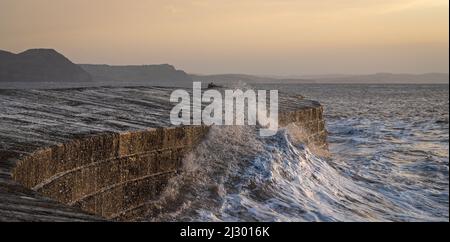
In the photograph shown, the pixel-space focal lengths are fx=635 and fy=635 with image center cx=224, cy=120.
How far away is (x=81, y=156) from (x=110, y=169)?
582 millimetres

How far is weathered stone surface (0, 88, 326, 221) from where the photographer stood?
13.5ft

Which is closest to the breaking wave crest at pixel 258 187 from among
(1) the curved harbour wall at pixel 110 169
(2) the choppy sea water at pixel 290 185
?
(2) the choppy sea water at pixel 290 185

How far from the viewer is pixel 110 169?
663 cm

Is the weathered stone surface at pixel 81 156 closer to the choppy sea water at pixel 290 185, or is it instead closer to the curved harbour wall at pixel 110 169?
the curved harbour wall at pixel 110 169

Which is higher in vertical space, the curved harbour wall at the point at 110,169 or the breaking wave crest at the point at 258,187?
the curved harbour wall at the point at 110,169

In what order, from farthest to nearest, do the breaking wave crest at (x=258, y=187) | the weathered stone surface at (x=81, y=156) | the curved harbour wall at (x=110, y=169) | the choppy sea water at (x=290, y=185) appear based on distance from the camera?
the choppy sea water at (x=290, y=185) → the breaking wave crest at (x=258, y=187) → the curved harbour wall at (x=110, y=169) → the weathered stone surface at (x=81, y=156)

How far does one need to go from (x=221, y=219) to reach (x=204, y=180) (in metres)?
1.43

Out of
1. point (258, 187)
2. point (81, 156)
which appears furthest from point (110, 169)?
point (258, 187)

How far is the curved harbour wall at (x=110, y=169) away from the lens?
5.39m

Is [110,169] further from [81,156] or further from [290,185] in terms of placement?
[290,185]

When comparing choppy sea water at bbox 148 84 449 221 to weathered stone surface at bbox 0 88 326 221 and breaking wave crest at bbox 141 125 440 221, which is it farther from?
weathered stone surface at bbox 0 88 326 221

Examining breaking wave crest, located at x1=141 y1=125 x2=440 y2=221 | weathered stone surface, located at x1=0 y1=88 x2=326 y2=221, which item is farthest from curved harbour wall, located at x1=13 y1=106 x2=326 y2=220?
breaking wave crest, located at x1=141 y1=125 x2=440 y2=221
